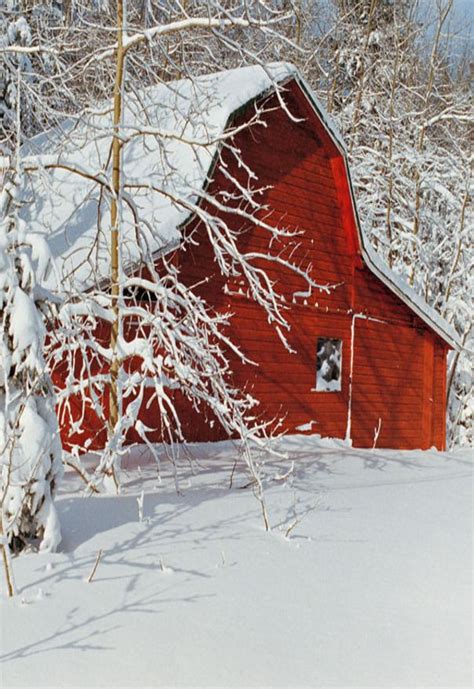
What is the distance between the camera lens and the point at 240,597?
4746mm

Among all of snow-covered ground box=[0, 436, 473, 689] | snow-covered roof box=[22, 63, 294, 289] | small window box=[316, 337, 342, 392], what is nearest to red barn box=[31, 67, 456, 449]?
small window box=[316, 337, 342, 392]

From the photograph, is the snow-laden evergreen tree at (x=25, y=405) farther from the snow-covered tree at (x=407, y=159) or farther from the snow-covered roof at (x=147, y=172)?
the snow-covered tree at (x=407, y=159)

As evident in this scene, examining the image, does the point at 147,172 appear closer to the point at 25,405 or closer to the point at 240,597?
the point at 25,405

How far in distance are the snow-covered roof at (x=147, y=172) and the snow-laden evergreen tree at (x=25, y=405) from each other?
2.22 metres

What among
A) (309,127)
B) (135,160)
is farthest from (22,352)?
(309,127)

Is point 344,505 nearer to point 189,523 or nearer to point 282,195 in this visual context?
point 189,523

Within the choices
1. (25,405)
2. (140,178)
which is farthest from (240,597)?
(140,178)

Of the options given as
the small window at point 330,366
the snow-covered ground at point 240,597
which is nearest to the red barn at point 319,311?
the small window at point 330,366

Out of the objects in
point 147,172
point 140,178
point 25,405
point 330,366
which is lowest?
point 25,405

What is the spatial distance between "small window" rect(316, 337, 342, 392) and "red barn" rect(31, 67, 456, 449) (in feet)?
0.06

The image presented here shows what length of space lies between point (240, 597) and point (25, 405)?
1.77 m

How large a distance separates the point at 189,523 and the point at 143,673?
2.41 meters

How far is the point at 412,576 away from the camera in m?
5.64

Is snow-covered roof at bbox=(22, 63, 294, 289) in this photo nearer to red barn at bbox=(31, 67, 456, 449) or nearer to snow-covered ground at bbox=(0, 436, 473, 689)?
red barn at bbox=(31, 67, 456, 449)
